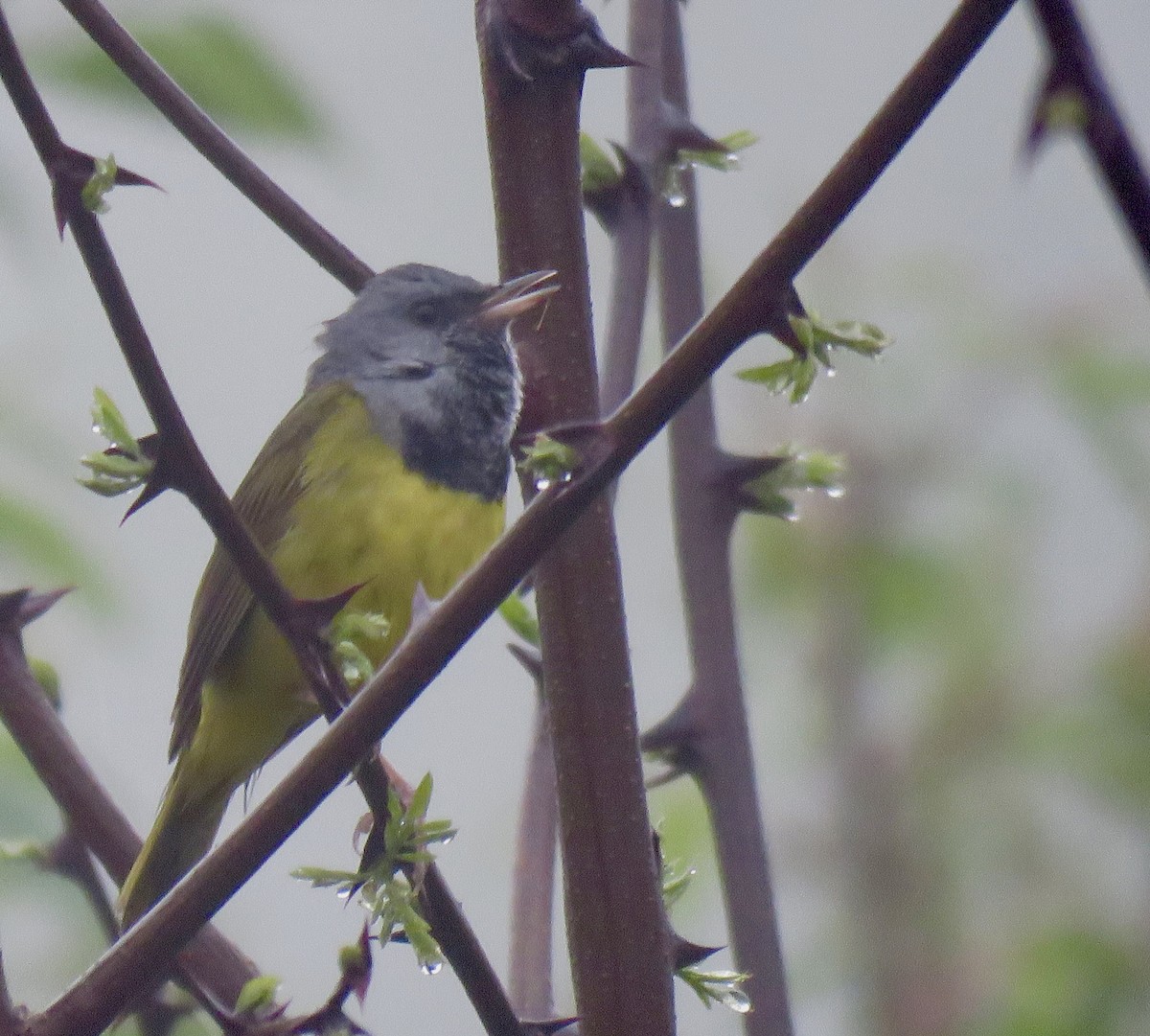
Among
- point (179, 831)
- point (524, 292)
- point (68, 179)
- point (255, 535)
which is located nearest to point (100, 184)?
point (68, 179)

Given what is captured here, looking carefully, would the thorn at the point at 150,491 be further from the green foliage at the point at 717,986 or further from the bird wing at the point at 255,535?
the bird wing at the point at 255,535

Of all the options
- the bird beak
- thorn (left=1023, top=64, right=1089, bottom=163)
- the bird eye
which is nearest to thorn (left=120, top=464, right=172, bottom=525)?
the bird beak

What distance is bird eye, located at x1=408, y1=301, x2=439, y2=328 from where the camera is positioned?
2.22 meters

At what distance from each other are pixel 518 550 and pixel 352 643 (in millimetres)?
317

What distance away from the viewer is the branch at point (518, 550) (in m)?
0.60

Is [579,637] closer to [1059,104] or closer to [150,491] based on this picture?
[150,491]

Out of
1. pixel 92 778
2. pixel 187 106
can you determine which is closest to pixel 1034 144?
pixel 187 106

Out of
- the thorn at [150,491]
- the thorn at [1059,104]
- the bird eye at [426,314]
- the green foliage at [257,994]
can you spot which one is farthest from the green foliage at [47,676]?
the bird eye at [426,314]

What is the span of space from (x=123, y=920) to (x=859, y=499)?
1357mm

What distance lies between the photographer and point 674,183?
1.20 meters

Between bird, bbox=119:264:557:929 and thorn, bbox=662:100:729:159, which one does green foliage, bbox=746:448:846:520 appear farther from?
bird, bbox=119:264:557:929

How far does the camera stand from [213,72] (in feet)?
4.08

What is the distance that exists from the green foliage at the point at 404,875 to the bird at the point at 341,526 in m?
0.84

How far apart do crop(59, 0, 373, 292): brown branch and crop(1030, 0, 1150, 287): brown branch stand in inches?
20.9
